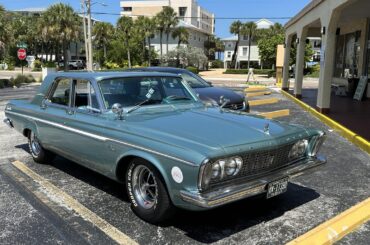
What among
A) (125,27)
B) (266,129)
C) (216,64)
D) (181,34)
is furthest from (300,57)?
(216,64)

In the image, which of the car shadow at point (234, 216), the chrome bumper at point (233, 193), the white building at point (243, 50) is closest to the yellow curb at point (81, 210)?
the car shadow at point (234, 216)

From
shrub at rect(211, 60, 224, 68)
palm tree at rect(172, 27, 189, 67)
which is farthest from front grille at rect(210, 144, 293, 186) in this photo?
shrub at rect(211, 60, 224, 68)

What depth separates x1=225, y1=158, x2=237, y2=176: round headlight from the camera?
3791 mm

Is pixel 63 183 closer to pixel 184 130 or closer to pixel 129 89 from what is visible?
pixel 129 89

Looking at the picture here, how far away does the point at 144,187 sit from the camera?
14.3 feet

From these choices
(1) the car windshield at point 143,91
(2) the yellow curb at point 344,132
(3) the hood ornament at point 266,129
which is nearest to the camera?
(3) the hood ornament at point 266,129

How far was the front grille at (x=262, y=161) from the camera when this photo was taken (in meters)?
3.92

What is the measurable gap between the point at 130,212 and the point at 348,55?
18504mm

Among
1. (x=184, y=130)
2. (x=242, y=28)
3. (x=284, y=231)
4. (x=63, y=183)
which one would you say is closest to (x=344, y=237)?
(x=284, y=231)

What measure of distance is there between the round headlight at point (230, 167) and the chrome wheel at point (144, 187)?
2.73 feet

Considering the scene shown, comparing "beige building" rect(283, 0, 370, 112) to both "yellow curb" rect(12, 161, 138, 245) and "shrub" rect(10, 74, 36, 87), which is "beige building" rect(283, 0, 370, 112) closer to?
"yellow curb" rect(12, 161, 138, 245)

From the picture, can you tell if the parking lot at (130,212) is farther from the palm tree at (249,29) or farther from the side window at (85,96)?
the palm tree at (249,29)

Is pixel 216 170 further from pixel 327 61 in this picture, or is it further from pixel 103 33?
pixel 103 33

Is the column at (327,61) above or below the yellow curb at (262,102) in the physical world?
above
